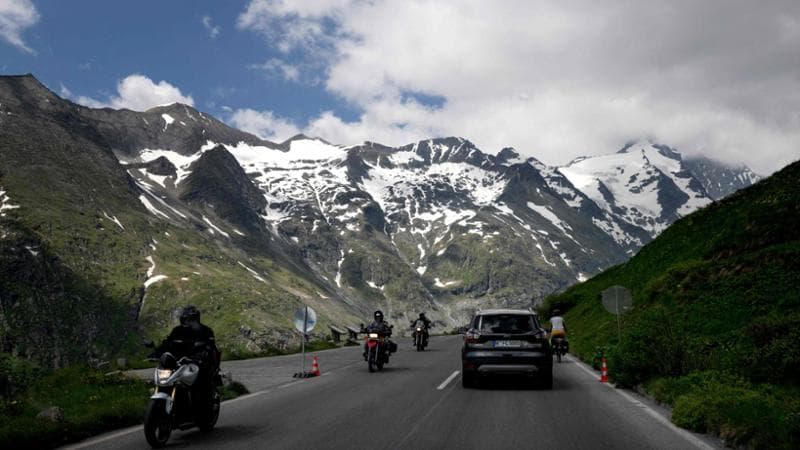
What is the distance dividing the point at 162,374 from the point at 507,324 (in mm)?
9605

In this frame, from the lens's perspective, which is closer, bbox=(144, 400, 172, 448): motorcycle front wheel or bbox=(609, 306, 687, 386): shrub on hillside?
bbox=(144, 400, 172, 448): motorcycle front wheel

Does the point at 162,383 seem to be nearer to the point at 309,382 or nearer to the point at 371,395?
the point at 371,395

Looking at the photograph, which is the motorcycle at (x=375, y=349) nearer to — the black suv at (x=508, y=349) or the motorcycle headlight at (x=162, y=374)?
the black suv at (x=508, y=349)

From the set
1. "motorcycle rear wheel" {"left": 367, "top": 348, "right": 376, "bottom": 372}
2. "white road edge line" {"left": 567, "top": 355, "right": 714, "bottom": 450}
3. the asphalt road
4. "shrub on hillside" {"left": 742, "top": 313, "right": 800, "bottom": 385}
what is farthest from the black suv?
"motorcycle rear wheel" {"left": 367, "top": 348, "right": 376, "bottom": 372}

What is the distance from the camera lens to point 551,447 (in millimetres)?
9547

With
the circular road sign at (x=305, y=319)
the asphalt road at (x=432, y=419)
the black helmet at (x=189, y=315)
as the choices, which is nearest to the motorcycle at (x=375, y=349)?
the circular road sign at (x=305, y=319)

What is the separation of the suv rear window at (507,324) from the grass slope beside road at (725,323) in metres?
2.47

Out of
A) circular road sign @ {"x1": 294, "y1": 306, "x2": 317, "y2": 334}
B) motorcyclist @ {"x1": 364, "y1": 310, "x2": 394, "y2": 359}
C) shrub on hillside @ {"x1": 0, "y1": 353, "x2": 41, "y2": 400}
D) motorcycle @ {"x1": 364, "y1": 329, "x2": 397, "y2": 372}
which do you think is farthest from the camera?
motorcyclist @ {"x1": 364, "y1": 310, "x2": 394, "y2": 359}

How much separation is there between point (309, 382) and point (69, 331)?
193368 mm

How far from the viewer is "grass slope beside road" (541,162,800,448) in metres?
10.8

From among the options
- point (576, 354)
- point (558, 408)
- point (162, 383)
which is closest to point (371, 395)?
point (558, 408)

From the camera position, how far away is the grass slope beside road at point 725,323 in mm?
10781

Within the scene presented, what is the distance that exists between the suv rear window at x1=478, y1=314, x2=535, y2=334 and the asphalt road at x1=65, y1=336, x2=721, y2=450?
4.70 feet

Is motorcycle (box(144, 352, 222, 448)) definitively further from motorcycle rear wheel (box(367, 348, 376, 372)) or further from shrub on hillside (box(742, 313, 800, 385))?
motorcycle rear wheel (box(367, 348, 376, 372))
